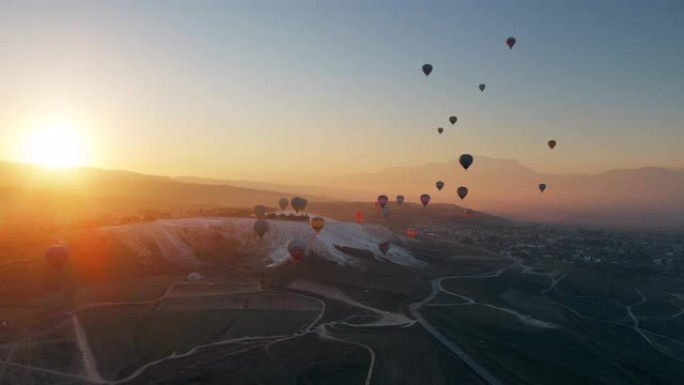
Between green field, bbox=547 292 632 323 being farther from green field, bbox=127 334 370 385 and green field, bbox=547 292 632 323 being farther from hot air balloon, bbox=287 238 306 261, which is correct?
hot air balloon, bbox=287 238 306 261

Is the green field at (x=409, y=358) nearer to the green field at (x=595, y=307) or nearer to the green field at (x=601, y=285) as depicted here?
the green field at (x=595, y=307)

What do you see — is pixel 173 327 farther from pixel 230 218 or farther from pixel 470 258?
pixel 470 258

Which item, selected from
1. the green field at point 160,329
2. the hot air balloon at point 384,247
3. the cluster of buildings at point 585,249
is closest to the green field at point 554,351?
the green field at point 160,329

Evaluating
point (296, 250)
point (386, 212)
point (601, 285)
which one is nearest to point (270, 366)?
point (296, 250)

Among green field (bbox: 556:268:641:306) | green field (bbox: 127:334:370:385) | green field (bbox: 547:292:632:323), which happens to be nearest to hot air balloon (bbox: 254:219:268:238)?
green field (bbox: 127:334:370:385)

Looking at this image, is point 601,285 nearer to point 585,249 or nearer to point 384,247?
point 384,247
